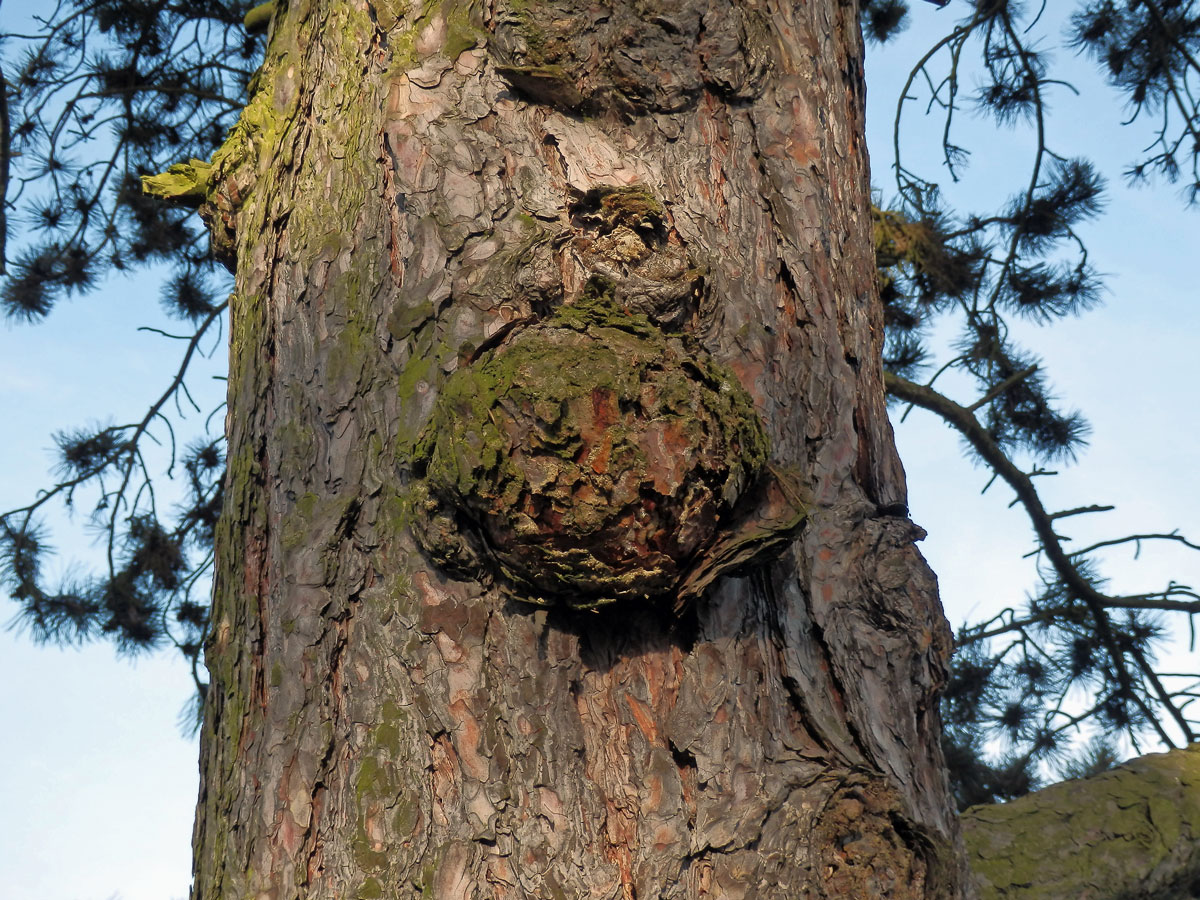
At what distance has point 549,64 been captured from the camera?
1286 mm

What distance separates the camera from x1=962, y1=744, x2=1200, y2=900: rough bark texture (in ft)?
6.36

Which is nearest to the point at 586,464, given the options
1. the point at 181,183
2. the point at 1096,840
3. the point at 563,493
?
the point at 563,493

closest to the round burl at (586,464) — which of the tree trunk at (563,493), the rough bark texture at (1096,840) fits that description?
the tree trunk at (563,493)

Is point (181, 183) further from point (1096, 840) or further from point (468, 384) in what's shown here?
point (1096, 840)

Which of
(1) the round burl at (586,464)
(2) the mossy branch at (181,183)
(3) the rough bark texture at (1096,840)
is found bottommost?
(3) the rough bark texture at (1096,840)

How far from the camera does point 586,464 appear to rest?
1047 mm

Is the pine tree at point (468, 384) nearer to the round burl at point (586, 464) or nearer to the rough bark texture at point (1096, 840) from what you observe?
the round burl at point (586, 464)

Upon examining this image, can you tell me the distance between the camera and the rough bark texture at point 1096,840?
6.36 feet

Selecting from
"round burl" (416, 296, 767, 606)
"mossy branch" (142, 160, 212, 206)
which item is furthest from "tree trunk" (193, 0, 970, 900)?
"mossy branch" (142, 160, 212, 206)

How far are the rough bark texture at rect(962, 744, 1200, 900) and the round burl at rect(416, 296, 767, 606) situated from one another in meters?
1.25

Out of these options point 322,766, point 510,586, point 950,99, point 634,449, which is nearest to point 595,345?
point 634,449

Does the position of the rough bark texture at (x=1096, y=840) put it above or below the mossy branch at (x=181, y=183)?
below

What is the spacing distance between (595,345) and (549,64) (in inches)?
16.4

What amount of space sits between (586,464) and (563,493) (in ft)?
0.13
